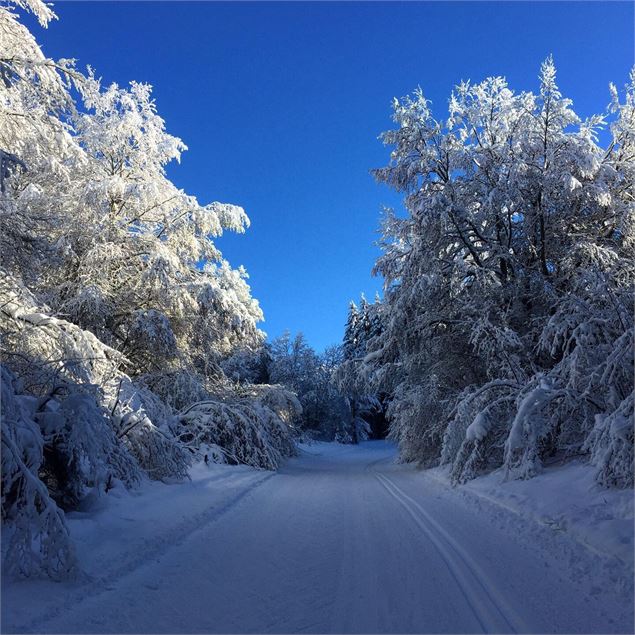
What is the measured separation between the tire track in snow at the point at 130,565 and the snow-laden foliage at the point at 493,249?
5.80 m

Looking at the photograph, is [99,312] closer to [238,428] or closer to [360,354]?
[238,428]

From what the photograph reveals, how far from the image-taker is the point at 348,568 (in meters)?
5.14

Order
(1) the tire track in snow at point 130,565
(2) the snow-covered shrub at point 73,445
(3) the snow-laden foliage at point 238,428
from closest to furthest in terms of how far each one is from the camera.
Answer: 1. (1) the tire track in snow at point 130,565
2. (2) the snow-covered shrub at point 73,445
3. (3) the snow-laden foliage at point 238,428

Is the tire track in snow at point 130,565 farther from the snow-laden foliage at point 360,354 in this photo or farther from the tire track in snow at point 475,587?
the snow-laden foliage at point 360,354

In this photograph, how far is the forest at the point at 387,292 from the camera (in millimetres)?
7504

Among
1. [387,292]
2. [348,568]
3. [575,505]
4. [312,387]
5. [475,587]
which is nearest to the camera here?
[475,587]

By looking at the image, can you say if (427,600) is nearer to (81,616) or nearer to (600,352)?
(81,616)

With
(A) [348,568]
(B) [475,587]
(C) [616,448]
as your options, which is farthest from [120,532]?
(C) [616,448]

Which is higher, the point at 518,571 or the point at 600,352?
the point at 600,352

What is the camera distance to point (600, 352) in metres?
7.86

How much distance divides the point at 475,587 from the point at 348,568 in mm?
1301

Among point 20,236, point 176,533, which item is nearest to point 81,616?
point 176,533

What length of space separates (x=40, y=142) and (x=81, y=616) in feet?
27.6

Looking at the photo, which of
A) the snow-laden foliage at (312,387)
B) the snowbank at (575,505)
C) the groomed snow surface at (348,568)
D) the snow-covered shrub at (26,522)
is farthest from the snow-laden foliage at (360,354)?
the snow-covered shrub at (26,522)
